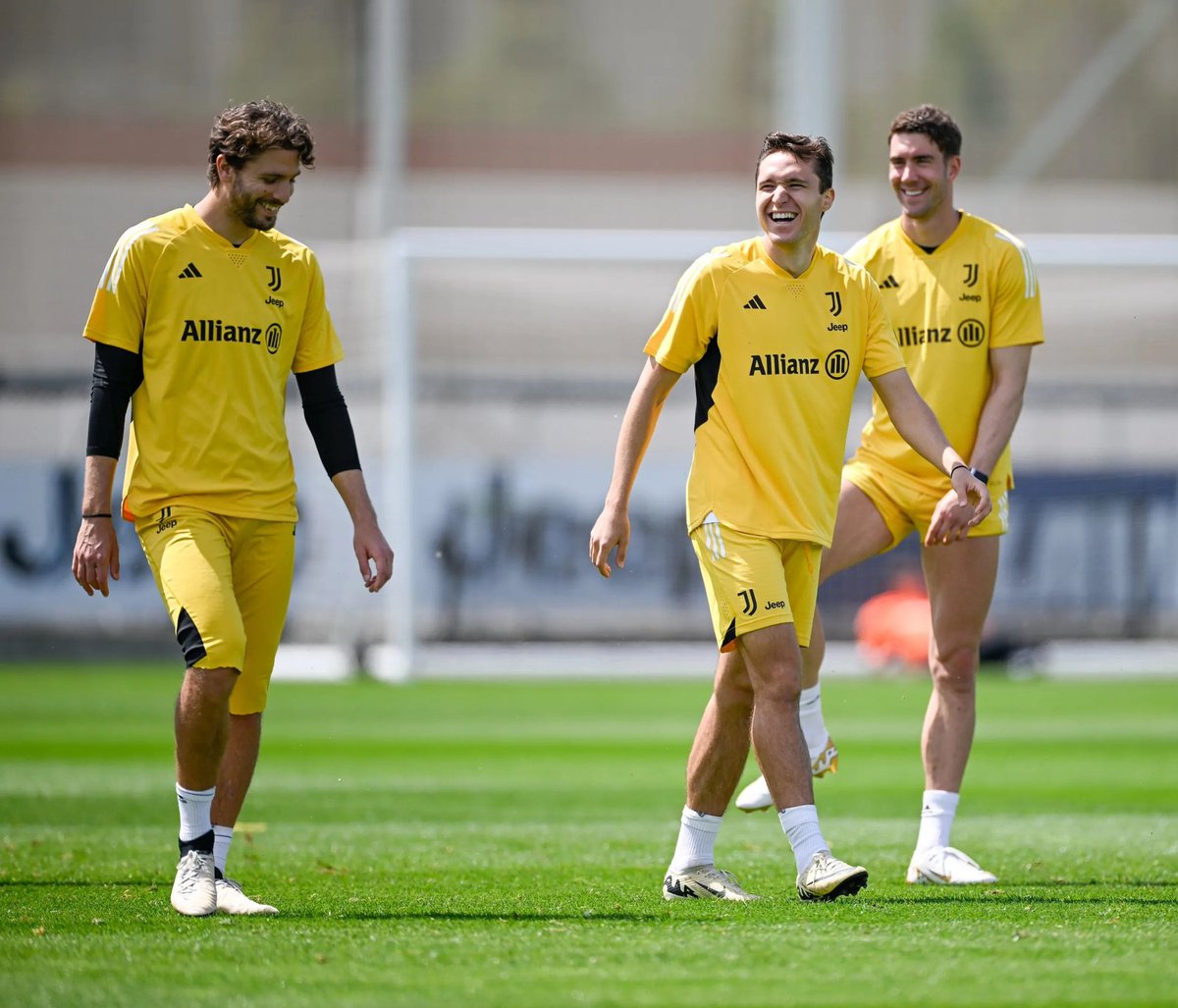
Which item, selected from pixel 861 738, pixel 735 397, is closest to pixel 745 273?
pixel 735 397

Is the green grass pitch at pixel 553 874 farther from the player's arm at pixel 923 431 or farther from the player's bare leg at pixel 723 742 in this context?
the player's arm at pixel 923 431

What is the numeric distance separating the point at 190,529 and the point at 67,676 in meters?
13.3

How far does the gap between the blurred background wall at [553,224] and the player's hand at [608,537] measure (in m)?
12.6

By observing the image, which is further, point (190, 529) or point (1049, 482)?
point (1049, 482)

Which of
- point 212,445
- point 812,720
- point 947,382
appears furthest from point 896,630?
point 212,445

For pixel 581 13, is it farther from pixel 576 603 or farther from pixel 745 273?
pixel 745 273

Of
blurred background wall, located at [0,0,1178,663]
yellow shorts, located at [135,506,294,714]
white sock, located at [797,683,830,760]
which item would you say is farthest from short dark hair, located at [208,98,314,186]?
blurred background wall, located at [0,0,1178,663]

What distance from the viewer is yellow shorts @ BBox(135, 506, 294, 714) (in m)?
5.33

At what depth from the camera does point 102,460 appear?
5.48m

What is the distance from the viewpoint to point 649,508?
63.0ft

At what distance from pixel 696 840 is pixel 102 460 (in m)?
2.18

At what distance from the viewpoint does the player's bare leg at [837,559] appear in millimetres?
6598

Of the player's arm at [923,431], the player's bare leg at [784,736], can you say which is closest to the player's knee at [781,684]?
the player's bare leg at [784,736]

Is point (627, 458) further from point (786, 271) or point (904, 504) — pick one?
point (904, 504)
